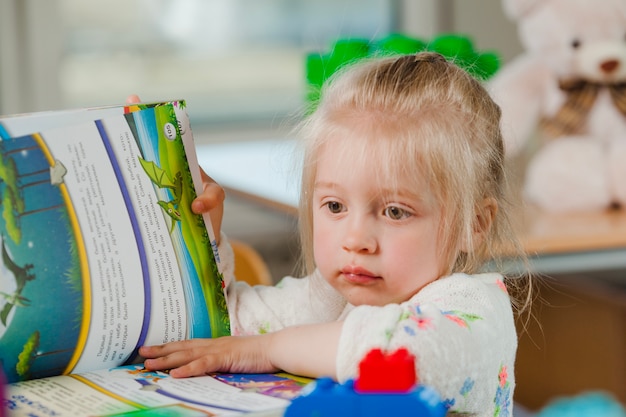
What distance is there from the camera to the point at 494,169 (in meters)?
0.76

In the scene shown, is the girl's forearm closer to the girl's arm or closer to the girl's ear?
the girl's arm

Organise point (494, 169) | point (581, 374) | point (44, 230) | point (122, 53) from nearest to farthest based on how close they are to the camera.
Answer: point (44, 230) → point (494, 169) → point (581, 374) → point (122, 53)

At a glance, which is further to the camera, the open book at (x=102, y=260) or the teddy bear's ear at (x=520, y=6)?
the teddy bear's ear at (x=520, y=6)

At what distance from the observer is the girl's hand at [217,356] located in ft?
2.18

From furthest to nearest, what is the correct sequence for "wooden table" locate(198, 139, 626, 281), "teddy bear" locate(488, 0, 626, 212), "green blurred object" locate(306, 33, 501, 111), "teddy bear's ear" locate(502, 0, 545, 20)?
"teddy bear's ear" locate(502, 0, 545, 20) → "teddy bear" locate(488, 0, 626, 212) → "wooden table" locate(198, 139, 626, 281) → "green blurred object" locate(306, 33, 501, 111)

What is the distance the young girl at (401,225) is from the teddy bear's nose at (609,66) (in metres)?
1.10

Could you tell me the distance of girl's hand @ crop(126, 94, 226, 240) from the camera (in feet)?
2.30

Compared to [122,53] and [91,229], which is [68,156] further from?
[122,53]

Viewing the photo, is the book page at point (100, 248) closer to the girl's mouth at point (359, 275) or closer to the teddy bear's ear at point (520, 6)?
the girl's mouth at point (359, 275)

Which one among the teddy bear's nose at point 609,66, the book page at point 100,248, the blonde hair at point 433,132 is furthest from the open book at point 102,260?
the teddy bear's nose at point 609,66

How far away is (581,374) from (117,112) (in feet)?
5.36

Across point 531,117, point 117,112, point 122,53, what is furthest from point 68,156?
point 122,53

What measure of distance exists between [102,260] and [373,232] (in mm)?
184

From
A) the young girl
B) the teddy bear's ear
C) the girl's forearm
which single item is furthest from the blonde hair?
the teddy bear's ear
